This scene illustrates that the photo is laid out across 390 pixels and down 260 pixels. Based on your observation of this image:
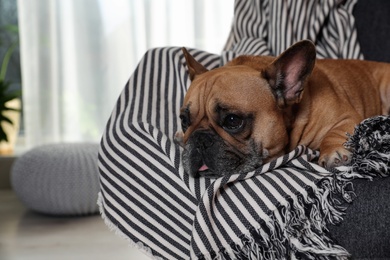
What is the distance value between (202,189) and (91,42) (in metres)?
2.56

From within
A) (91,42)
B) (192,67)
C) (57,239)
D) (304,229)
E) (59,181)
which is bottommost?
(57,239)

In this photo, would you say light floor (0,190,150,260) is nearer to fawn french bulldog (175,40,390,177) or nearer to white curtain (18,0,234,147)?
white curtain (18,0,234,147)

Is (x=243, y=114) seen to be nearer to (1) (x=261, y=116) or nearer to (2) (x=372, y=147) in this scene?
(1) (x=261, y=116)

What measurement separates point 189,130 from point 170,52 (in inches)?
19.7

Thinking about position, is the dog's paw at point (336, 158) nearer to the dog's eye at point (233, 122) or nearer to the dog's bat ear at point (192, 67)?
the dog's eye at point (233, 122)

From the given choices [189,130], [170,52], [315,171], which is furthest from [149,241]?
[170,52]

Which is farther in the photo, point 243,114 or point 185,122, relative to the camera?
point 185,122

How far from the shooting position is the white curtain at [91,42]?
150 inches

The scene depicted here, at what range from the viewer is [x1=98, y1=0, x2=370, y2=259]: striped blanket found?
1294mm

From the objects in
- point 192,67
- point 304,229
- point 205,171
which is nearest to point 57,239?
point 192,67

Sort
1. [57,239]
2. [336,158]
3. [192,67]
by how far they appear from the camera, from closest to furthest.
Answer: [336,158] → [192,67] → [57,239]

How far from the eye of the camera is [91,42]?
3834 mm

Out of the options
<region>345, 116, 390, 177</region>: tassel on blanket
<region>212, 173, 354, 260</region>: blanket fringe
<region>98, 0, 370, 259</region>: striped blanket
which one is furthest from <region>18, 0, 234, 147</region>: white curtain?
<region>212, 173, 354, 260</region>: blanket fringe

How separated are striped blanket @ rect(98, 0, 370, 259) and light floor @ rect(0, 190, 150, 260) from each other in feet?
2.73
